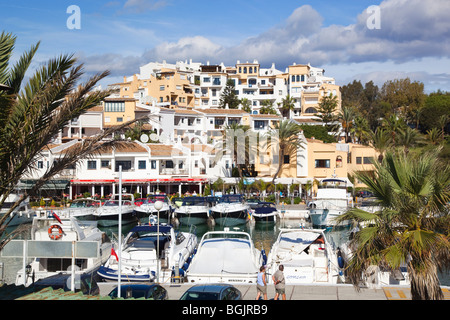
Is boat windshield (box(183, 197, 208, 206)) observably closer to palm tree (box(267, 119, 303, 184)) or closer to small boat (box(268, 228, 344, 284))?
palm tree (box(267, 119, 303, 184))

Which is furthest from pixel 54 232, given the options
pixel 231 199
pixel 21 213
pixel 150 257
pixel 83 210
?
pixel 231 199

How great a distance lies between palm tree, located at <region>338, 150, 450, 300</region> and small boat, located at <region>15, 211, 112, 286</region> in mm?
8387

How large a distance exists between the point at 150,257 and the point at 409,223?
15.2 meters

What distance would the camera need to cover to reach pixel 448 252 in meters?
10.1

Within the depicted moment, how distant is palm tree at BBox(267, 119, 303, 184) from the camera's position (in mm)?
63531

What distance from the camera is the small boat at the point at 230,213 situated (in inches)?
1858

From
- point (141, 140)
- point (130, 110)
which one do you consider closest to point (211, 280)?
point (141, 140)

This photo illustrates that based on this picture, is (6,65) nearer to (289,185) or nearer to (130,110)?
Result: (289,185)

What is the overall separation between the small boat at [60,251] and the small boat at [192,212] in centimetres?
1606

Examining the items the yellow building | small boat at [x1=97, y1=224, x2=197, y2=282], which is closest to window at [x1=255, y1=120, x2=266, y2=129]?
the yellow building

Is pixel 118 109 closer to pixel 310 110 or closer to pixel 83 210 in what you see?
pixel 83 210

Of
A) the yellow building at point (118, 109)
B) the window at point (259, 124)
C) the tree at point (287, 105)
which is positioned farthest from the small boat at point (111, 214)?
the tree at point (287, 105)

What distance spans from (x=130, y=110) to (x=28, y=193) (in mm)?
69954

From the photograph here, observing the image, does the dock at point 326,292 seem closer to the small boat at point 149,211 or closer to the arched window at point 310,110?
the small boat at point 149,211
